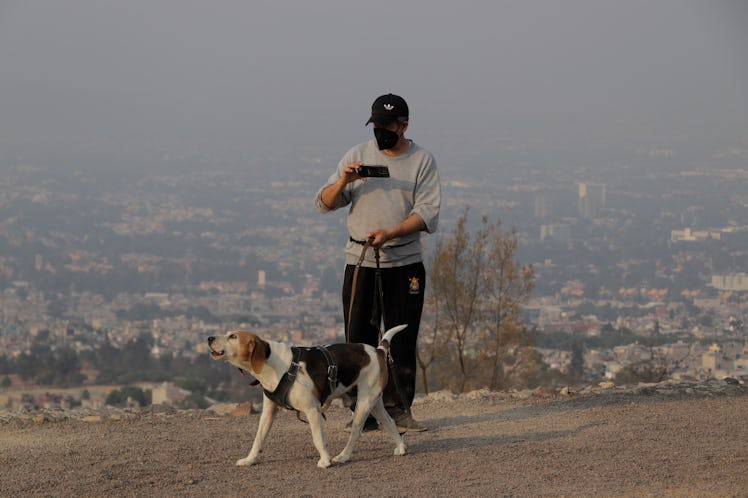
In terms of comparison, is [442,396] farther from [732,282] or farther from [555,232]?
[555,232]

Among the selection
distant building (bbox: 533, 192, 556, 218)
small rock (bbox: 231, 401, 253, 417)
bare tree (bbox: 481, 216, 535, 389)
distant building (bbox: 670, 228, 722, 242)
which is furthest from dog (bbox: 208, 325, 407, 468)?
distant building (bbox: 533, 192, 556, 218)

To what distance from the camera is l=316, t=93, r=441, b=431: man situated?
298 inches

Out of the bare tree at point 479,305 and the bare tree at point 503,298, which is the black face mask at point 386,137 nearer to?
the bare tree at point 479,305

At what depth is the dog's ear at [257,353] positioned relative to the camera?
6277 mm

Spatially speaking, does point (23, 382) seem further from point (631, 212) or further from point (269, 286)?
point (631, 212)

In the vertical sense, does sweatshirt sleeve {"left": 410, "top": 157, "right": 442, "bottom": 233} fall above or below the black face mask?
below

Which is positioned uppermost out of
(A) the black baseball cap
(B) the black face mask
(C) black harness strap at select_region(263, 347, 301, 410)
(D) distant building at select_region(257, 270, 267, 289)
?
(A) the black baseball cap

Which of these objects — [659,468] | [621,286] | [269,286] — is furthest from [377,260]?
[269,286]

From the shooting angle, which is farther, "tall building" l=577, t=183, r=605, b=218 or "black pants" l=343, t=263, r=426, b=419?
"tall building" l=577, t=183, r=605, b=218

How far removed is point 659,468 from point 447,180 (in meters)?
84.6

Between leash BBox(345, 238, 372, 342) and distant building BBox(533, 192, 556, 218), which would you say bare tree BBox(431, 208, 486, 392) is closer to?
leash BBox(345, 238, 372, 342)

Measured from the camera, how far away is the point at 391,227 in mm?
7695

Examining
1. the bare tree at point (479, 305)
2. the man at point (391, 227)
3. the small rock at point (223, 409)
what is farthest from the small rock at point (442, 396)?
the bare tree at point (479, 305)

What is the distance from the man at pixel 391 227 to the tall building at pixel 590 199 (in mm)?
84297
